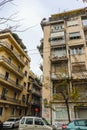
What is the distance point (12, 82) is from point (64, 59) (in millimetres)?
10072

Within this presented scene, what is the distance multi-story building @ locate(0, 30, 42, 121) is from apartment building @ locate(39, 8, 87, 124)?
515 cm

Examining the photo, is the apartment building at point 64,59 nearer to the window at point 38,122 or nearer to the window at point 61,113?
the window at point 61,113

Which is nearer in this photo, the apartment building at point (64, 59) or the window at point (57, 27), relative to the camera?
the apartment building at point (64, 59)

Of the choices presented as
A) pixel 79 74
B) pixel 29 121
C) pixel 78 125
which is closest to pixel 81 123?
pixel 78 125

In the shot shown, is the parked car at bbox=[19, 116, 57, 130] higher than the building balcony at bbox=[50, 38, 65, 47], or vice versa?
the building balcony at bbox=[50, 38, 65, 47]

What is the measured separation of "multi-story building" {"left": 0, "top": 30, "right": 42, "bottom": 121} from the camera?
75.2ft

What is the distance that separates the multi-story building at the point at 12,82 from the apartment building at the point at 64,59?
515 centimetres

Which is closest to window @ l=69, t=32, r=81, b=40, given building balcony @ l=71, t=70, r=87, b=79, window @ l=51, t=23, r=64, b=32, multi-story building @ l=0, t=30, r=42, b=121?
window @ l=51, t=23, r=64, b=32

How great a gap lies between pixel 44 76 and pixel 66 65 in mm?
3666

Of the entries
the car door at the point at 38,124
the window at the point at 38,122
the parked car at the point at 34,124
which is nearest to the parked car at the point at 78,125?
the parked car at the point at 34,124

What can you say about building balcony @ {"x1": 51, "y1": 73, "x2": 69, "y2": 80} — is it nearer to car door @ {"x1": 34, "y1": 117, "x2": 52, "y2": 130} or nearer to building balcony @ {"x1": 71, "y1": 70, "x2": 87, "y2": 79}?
building balcony @ {"x1": 71, "y1": 70, "x2": 87, "y2": 79}

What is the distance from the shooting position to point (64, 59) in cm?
2216

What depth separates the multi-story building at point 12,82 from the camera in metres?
22.9

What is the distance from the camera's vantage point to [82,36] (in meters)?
23.4
